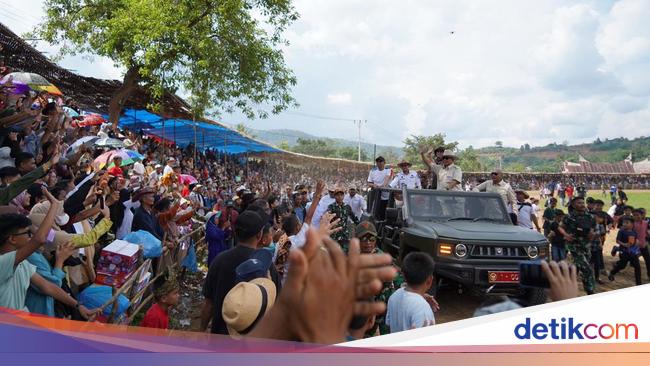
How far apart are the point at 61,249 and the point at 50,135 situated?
469cm

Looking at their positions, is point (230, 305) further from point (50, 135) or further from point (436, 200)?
point (50, 135)

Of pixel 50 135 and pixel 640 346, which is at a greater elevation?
pixel 50 135

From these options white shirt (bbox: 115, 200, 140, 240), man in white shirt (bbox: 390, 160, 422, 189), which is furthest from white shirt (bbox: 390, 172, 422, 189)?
white shirt (bbox: 115, 200, 140, 240)

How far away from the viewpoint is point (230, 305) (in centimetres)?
210

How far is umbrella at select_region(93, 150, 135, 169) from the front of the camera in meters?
8.81

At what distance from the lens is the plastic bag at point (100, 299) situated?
4018 mm

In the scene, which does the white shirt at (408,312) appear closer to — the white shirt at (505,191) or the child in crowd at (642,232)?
the white shirt at (505,191)

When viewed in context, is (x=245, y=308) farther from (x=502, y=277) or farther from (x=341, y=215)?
(x=341, y=215)

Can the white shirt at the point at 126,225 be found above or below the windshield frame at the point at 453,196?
below

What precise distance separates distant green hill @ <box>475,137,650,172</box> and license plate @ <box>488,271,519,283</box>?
56.4 metres

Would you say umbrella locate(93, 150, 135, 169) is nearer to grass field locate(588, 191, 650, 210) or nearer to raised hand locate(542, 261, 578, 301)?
raised hand locate(542, 261, 578, 301)

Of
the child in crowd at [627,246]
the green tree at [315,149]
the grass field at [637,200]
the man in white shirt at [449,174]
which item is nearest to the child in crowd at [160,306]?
the man in white shirt at [449,174]

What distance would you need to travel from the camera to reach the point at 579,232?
7625 mm

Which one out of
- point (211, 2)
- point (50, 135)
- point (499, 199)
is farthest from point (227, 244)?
point (211, 2)
